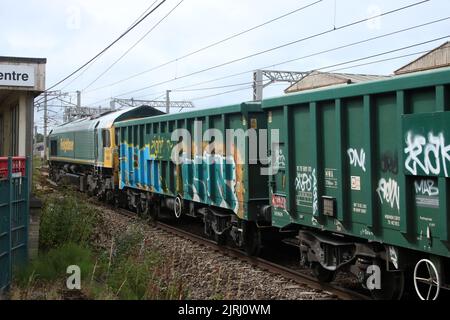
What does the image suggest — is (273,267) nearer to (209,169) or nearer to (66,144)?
(209,169)

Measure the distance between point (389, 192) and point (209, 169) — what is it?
5.45 meters

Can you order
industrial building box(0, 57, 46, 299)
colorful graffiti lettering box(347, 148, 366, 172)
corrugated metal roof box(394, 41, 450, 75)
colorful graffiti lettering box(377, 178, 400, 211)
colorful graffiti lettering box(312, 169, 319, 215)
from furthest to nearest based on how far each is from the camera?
1. corrugated metal roof box(394, 41, 450, 75)
2. industrial building box(0, 57, 46, 299)
3. colorful graffiti lettering box(312, 169, 319, 215)
4. colorful graffiti lettering box(347, 148, 366, 172)
5. colorful graffiti lettering box(377, 178, 400, 211)

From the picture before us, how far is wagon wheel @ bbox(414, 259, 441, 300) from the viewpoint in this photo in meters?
5.99

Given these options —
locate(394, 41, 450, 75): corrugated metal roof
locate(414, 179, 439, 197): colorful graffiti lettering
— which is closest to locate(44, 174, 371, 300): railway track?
locate(414, 179, 439, 197): colorful graffiti lettering

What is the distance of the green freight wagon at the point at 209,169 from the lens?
9.90m

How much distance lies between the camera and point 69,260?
8711 mm

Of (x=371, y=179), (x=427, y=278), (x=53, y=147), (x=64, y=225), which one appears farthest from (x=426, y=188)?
(x=53, y=147)

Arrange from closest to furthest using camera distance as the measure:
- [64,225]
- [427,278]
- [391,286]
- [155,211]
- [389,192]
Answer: [389,192] < [427,278] < [391,286] < [64,225] < [155,211]

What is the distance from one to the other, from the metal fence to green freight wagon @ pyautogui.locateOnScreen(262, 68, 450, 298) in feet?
13.4

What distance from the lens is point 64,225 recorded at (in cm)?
1123

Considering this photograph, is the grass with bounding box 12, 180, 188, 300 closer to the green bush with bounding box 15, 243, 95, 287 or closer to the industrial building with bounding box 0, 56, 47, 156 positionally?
the green bush with bounding box 15, 243, 95, 287

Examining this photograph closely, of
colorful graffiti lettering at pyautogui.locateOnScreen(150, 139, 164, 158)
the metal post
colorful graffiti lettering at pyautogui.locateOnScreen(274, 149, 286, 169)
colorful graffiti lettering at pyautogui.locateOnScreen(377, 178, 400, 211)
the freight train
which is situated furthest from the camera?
the metal post

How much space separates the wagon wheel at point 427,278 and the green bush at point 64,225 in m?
6.46

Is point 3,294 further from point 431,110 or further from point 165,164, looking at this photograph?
point 165,164
